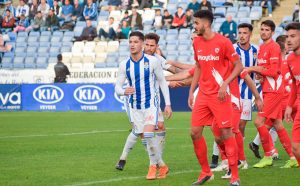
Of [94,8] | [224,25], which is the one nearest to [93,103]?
[224,25]

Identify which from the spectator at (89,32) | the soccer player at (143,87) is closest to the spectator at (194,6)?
the spectator at (89,32)

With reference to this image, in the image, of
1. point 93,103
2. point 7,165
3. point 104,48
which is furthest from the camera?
point 104,48

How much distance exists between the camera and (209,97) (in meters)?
11.5

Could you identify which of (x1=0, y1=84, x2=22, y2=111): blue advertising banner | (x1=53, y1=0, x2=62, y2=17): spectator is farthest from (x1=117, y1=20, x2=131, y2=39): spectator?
(x1=0, y1=84, x2=22, y2=111): blue advertising banner

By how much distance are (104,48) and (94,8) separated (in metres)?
2.84

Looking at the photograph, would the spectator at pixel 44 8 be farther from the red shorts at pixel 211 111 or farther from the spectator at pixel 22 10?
the red shorts at pixel 211 111

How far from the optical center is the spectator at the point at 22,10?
40688mm

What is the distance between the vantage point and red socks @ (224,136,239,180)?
1123cm

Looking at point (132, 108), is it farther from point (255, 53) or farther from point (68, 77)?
point (68, 77)

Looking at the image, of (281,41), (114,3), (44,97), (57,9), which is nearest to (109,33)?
(114,3)

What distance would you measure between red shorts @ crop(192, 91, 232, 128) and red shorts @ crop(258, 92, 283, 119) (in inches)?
120

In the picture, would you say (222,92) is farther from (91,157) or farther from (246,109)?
(91,157)

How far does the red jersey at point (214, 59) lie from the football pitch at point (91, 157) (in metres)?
1.44

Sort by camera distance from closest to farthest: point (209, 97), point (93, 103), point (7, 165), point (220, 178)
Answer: point (209, 97) → point (220, 178) → point (7, 165) → point (93, 103)
